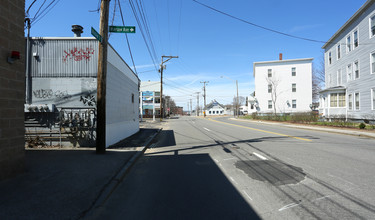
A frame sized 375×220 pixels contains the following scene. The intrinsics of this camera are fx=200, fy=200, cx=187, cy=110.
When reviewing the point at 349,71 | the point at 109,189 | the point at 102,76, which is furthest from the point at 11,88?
the point at 349,71

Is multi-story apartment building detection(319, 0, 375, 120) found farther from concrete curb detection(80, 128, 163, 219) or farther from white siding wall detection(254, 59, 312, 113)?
concrete curb detection(80, 128, 163, 219)

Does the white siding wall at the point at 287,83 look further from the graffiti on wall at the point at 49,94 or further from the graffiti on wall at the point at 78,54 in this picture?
the graffiti on wall at the point at 49,94

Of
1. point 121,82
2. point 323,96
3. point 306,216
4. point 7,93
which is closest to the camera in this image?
point 306,216

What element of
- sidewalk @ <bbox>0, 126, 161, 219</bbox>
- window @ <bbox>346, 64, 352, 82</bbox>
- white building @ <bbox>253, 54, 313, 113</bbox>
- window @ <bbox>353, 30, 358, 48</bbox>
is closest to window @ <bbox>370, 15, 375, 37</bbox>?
window @ <bbox>353, 30, 358, 48</bbox>

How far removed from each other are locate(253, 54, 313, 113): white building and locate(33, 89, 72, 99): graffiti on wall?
121ft

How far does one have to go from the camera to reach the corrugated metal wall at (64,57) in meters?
8.56

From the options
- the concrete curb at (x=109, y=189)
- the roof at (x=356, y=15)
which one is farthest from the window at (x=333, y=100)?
the concrete curb at (x=109, y=189)

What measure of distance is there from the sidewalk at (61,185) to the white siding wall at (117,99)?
267cm

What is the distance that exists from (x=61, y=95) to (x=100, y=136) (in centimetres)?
302

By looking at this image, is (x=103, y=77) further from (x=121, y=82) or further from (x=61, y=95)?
(x=121, y=82)

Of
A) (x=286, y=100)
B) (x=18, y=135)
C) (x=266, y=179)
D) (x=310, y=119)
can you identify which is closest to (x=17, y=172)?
(x=18, y=135)

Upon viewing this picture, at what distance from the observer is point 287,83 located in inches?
1564

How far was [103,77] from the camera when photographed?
7.15 m

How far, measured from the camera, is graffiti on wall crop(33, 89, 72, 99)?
8.46 meters
